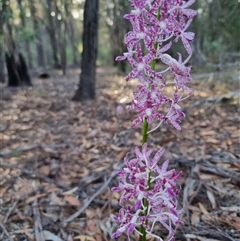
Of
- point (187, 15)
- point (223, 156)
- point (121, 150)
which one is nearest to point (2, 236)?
point (121, 150)

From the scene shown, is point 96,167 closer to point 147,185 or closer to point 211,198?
point 211,198

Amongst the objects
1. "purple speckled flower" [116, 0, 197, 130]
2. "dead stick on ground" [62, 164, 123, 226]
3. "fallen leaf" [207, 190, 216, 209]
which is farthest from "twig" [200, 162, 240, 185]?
"purple speckled flower" [116, 0, 197, 130]

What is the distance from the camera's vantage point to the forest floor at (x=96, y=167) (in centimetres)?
217

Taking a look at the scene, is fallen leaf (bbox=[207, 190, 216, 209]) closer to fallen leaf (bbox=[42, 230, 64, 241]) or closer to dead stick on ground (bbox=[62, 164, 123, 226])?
dead stick on ground (bbox=[62, 164, 123, 226])

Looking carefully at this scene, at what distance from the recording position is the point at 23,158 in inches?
131

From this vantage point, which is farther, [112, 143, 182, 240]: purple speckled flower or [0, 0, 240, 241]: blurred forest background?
[0, 0, 240, 241]: blurred forest background

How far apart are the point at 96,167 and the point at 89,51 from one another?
114 inches

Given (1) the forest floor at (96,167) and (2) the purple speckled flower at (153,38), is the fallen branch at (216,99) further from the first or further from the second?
(2) the purple speckled flower at (153,38)

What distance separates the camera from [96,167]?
3.06 meters

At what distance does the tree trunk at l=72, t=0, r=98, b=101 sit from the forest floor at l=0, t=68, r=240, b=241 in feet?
2.14

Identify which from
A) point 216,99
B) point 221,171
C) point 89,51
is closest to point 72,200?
point 221,171

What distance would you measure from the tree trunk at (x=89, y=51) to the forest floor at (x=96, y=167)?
653 mm

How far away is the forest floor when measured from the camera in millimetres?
2166

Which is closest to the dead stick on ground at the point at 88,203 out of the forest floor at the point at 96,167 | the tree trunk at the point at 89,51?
the forest floor at the point at 96,167
